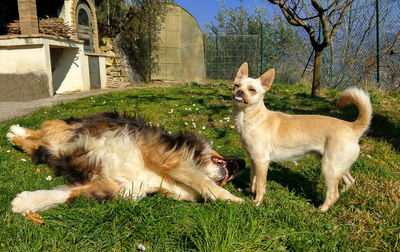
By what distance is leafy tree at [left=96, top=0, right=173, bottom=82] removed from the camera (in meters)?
14.6

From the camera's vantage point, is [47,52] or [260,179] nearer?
[260,179]

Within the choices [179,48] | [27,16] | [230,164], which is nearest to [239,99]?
[230,164]

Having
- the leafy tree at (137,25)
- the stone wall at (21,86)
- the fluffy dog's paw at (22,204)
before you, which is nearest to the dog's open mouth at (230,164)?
the fluffy dog's paw at (22,204)

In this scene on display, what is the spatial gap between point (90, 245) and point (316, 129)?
211cm

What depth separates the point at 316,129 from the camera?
8.43 ft

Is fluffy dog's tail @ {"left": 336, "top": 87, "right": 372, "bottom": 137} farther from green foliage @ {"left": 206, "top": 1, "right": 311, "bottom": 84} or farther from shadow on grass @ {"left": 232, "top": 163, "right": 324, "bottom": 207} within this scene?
green foliage @ {"left": 206, "top": 1, "right": 311, "bottom": 84}

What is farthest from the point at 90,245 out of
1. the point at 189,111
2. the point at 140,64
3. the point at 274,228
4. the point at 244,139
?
the point at 140,64

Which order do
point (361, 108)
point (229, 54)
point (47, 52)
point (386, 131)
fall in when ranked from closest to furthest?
point (361, 108) < point (386, 131) < point (47, 52) < point (229, 54)

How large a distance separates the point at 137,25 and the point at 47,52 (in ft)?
20.6

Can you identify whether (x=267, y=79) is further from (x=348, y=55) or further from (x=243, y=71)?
(x=348, y=55)

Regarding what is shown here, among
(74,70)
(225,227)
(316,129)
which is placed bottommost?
(225,227)

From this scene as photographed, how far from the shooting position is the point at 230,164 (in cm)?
312

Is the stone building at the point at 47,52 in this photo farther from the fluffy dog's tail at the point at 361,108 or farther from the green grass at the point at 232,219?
the fluffy dog's tail at the point at 361,108

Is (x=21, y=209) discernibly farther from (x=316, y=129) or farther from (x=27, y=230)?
(x=316, y=129)
